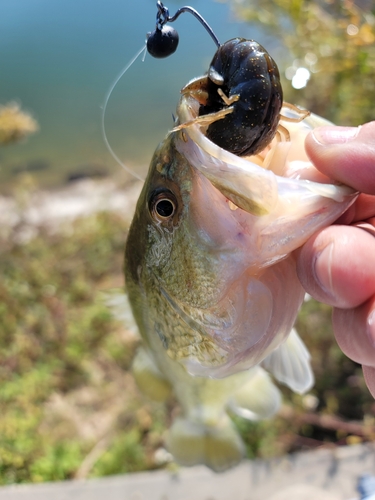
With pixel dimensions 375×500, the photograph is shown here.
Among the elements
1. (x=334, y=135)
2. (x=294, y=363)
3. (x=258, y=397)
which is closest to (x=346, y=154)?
(x=334, y=135)

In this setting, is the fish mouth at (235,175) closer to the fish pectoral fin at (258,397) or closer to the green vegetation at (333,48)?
the fish pectoral fin at (258,397)

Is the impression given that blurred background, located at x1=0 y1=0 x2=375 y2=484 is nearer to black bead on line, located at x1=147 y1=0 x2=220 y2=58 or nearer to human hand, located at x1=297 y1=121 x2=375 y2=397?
black bead on line, located at x1=147 y1=0 x2=220 y2=58

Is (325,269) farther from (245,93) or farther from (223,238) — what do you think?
(245,93)

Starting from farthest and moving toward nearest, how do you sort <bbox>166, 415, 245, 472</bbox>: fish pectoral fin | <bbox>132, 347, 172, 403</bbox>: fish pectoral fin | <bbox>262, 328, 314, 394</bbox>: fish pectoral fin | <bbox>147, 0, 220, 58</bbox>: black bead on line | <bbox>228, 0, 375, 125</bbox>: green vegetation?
<bbox>228, 0, 375, 125</bbox>: green vegetation < <bbox>166, 415, 245, 472</bbox>: fish pectoral fin < <bbox>132, 347, 172, 403</bbox>: fish pectoral fin < <bbox>262, 328, 314, 394</bbox>: fish pectoral fin < <bbox>147, 0, 220, 58</bbox>: black bead on line

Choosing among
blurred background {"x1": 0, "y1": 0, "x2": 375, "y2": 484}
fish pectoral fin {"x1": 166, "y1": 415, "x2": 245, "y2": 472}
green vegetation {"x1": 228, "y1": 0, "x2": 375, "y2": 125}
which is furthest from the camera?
blurred background {"x1": 0, "y1": 0, "x2": 375, "y2": 484}

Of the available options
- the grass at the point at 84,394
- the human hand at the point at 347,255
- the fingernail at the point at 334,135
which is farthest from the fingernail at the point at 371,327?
the grass at the point at 84,394

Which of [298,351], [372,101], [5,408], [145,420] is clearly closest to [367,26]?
[372,101]

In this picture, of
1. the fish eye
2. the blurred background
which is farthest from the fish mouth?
the blurred background
